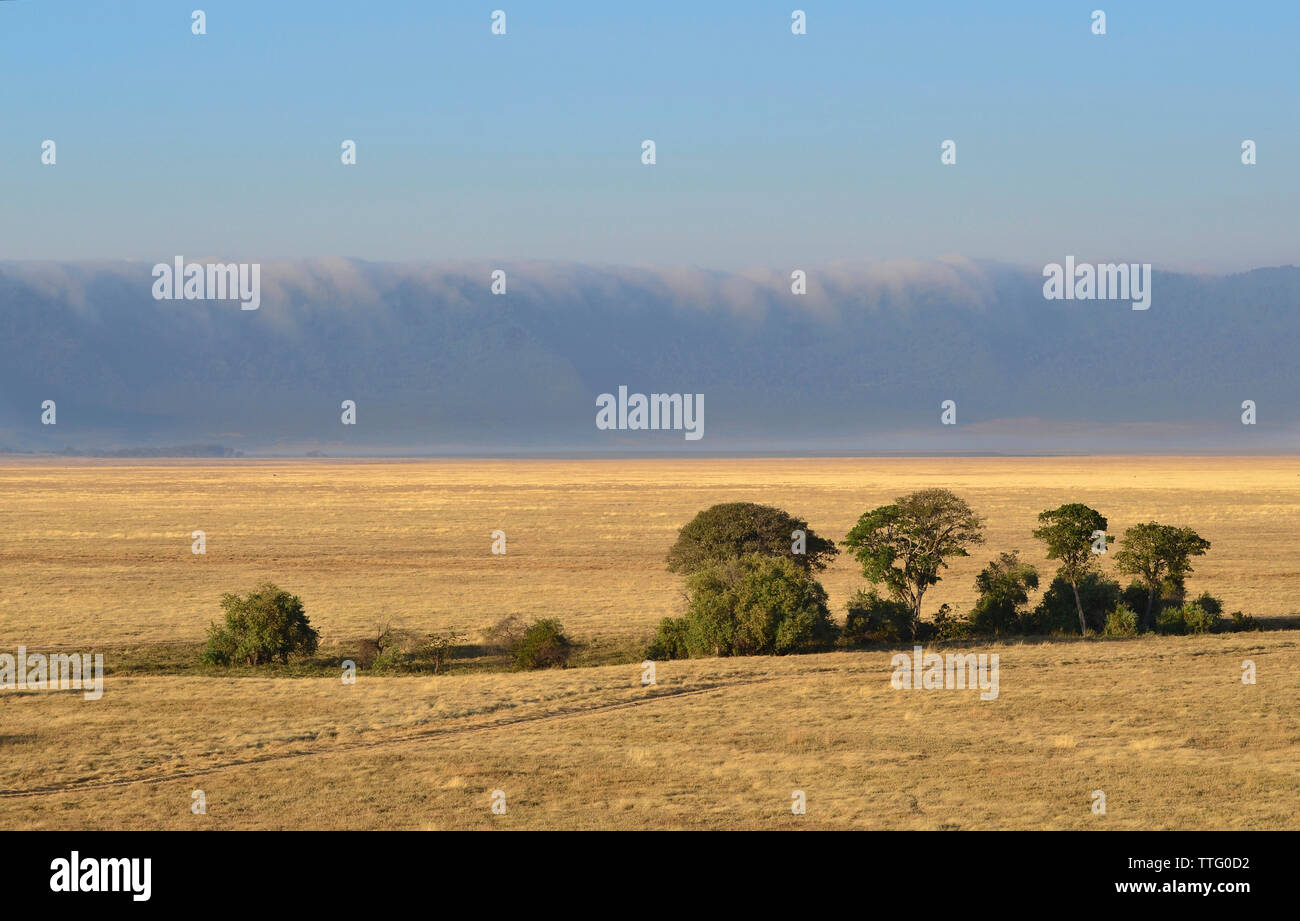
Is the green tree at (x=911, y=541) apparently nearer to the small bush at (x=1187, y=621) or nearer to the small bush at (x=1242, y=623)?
the small bush at (x=1187, y=621)

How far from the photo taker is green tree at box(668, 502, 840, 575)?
40.2m

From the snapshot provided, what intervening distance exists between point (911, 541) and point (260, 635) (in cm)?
1761

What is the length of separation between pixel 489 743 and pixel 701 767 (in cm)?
414

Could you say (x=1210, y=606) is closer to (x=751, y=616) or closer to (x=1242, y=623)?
(x=1242, y=623)

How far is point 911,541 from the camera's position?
37469 mm

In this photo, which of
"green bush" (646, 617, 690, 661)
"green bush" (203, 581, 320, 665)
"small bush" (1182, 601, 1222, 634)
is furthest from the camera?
"small bush" (1182, 601, 1222, 634)

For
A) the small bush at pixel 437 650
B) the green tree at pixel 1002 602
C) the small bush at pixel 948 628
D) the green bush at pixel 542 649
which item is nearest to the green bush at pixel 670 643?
the green bush at pixel 542 649

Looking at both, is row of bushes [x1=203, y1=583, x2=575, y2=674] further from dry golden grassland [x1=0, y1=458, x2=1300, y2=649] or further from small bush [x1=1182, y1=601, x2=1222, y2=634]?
small bush [x1=1182, y1=601, x2=1222, y2=634]

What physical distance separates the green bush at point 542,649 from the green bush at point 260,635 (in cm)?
555

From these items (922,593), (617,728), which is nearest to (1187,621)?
(922,593)

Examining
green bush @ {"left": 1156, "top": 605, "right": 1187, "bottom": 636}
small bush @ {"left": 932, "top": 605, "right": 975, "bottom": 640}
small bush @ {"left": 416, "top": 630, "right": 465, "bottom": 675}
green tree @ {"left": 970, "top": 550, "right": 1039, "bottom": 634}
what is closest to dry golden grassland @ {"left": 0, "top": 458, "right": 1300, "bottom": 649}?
small bush @ {"left": 416, "top": 630, "right": 465, "bottom": 675}

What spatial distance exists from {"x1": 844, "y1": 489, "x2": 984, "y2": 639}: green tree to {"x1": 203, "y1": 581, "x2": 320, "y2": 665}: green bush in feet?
48.9

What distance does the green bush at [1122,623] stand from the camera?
36062 millimetres
